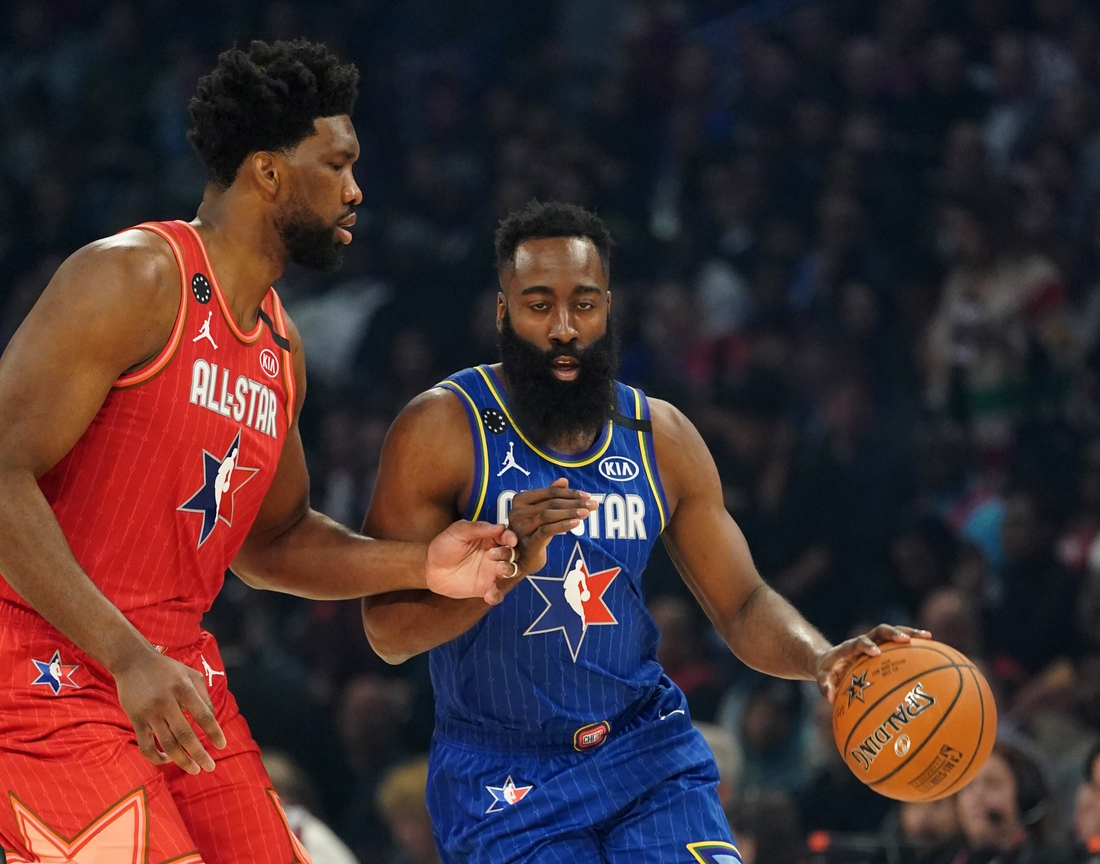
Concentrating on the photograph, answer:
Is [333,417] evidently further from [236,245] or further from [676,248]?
[236,245]

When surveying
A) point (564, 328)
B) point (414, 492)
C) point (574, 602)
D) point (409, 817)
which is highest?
point (564, 328)

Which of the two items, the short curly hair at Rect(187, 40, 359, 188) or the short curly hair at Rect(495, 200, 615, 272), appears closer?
the short curly hair at Rect(187, 40, 359, 188)

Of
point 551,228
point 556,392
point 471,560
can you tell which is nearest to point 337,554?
point 471,560

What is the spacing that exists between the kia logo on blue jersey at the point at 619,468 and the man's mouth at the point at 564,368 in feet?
0.81

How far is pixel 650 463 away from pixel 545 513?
2.25 feet

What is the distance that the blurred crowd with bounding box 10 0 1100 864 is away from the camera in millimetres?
6566

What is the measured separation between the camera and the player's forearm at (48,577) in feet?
9.48

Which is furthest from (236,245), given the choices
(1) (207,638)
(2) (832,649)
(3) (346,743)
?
(3) (346,743)

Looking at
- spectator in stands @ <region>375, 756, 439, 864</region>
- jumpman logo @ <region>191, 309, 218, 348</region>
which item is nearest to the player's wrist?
jumpman logo @ <region>191, 309, 218, 348</region>

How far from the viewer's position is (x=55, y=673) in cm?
305

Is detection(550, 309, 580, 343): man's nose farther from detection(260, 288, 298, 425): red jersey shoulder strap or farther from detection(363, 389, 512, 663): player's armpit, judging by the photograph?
detection(260, 288, 298, 425): red jersey shoulder strap

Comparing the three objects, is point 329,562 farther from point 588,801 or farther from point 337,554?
point 588,801

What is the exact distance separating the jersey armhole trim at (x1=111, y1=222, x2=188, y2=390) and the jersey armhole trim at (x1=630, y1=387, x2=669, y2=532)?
136cm

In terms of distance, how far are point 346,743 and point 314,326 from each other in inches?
137
